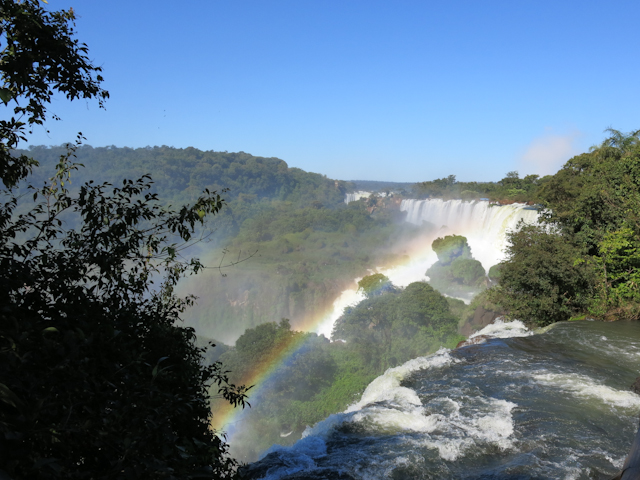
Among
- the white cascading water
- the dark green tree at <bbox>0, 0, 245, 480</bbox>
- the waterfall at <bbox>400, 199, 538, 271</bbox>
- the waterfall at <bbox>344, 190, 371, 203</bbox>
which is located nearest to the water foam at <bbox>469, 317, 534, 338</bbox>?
the white cascading water

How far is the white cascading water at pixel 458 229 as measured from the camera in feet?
107

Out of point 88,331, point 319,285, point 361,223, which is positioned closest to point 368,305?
point 319,285

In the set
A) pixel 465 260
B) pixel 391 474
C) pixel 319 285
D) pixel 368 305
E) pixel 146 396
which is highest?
pixel 146 396

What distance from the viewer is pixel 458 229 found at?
45406 millimetres

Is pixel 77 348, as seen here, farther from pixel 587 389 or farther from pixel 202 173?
pixel 202 173

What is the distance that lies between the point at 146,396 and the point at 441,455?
5.39 meters

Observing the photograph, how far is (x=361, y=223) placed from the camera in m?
87.6

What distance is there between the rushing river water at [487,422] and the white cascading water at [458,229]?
627 inches

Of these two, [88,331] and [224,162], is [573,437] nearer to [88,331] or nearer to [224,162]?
[88,331]

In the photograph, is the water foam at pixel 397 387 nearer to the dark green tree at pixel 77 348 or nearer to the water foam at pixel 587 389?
the water foam at pixel 587 389

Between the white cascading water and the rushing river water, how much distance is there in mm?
15917

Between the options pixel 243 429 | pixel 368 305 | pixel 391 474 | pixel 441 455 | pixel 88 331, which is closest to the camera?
pixel 88 331

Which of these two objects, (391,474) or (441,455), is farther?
(441,455)

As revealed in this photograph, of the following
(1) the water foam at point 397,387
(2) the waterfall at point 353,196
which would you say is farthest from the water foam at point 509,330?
(2) the waterfall at point 353,196
